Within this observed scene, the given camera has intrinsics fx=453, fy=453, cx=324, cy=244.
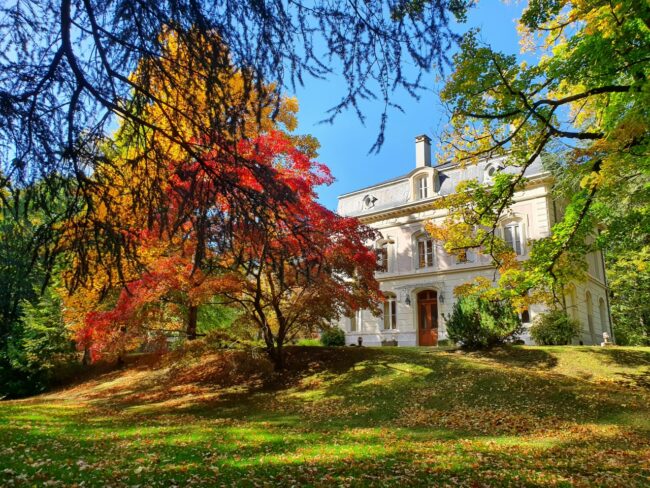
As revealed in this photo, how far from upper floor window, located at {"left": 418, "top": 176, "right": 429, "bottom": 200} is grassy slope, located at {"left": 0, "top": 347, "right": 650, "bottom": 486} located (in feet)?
39.4

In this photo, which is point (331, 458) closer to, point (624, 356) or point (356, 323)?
point (624, 356)

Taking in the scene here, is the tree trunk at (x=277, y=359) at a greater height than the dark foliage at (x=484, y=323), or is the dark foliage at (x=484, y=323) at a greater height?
the dark foliage at (x=484, y=323)

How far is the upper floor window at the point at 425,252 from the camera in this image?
24.9 m

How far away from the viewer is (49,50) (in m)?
3.75

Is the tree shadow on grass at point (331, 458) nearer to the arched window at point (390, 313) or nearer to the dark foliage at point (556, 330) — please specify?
the dark foliage at point (556, 330)

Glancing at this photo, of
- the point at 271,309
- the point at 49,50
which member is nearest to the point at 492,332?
the point at 271,309

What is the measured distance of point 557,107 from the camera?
995 centimetres

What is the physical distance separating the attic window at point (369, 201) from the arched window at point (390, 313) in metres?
6.20

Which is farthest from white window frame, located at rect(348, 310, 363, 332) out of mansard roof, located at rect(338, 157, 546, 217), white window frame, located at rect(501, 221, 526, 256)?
white window frame, located at rect(501, 221, 526, 256)

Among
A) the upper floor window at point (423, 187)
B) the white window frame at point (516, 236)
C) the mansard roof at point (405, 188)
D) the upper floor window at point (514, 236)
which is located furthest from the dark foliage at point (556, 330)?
the upper floor window at point (423, 187)

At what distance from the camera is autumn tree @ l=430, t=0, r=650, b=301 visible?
25.5 ft

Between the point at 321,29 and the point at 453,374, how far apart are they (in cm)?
1157

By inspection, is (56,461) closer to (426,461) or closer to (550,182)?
(426,461)

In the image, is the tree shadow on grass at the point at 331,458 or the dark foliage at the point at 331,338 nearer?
the tree shadow on grass at the point at 331,458
